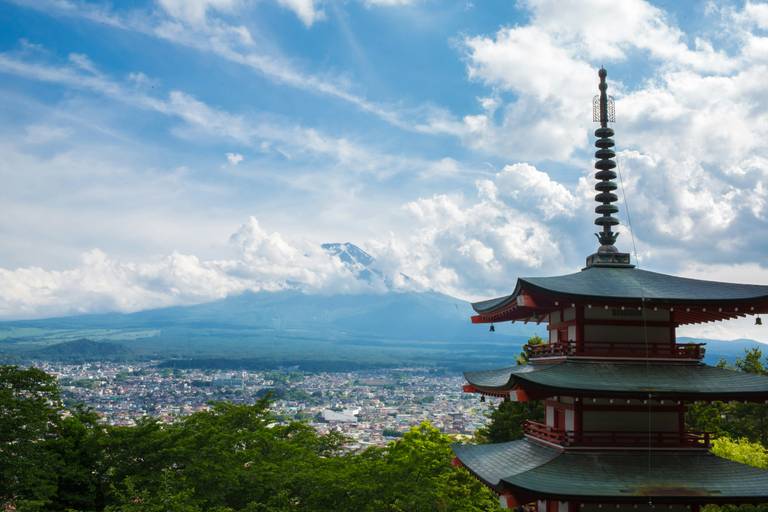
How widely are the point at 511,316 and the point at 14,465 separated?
45.8 feet

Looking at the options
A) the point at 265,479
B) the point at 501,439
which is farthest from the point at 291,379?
the point at 265,479

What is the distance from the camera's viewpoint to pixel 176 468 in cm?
2236

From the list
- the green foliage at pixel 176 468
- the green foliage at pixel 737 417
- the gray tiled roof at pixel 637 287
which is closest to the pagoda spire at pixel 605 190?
the gray tiled roof at pixel 637 287

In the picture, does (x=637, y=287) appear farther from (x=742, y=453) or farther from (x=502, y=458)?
(x=742, y=453)

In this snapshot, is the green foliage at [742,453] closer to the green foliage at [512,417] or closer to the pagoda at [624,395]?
the green foliage at [512,417]

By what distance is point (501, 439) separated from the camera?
37469mm

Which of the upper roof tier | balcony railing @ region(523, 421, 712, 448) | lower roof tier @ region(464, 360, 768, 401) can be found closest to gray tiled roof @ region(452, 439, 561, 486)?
balcony railing @ region(523, 421, 712, 448)

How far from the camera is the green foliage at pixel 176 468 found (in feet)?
65.0

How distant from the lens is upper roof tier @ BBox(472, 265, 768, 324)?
17.3 metres

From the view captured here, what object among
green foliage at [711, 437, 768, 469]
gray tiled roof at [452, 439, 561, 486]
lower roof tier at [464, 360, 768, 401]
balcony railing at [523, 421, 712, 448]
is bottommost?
green foliage at [711, 437, 768, 469]

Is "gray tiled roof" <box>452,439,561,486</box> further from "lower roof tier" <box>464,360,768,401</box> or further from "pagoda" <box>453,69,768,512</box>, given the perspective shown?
"lower roof tier" <box>464,360,768,401</box>

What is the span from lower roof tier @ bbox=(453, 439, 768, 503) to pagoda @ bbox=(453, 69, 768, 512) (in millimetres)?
25

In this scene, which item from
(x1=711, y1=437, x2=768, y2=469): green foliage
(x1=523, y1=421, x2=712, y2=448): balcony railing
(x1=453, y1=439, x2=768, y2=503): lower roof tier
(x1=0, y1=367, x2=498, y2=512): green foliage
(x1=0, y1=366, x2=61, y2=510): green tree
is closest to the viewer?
(x1=453, y1=439, x2=768, y2=503): lower roof tier

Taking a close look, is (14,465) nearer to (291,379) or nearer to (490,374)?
(490,374)
